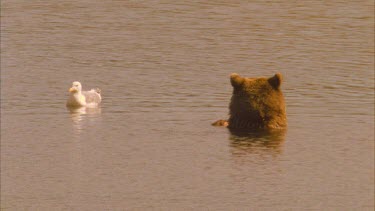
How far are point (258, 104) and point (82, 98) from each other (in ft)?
19.0

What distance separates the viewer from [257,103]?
26188 millimetres

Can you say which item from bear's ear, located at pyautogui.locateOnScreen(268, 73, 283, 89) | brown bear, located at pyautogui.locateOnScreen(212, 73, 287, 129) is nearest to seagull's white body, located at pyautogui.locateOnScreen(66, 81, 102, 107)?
brown bear, located at pyautogui.locateOnScreen(212, 73, 287, 129)

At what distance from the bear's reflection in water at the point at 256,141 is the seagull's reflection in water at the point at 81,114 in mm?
3433

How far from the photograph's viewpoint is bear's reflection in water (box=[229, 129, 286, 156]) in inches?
965

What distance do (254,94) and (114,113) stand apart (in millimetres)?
3718

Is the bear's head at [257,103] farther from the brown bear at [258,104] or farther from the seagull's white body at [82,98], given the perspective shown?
the seagull's white body at [82,98]

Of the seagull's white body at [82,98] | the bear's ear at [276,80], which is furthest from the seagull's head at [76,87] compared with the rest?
the bear's ear at [276,80]

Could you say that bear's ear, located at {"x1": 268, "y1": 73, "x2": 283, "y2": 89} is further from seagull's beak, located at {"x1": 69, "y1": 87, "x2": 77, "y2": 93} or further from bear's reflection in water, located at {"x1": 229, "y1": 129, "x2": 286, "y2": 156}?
seagull's beak, located at {"x1": 69, "y1": 87, "x2": 77, "y2": 93}

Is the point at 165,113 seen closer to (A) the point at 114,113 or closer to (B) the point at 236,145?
(A) the point at 114,113

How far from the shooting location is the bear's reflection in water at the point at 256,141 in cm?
2450

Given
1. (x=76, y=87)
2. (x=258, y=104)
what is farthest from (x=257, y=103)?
(x=76, y=87)

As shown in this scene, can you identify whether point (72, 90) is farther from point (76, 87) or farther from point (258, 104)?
point (258, 104)

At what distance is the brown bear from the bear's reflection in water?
0.59ft

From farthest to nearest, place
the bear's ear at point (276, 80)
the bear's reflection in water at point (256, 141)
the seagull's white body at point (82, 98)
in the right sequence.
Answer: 1. the seagull's white body at point (82, 98)
2. the bear's ear at point (276, 80)
3. the bear's reflection in water at point (256, 141)
